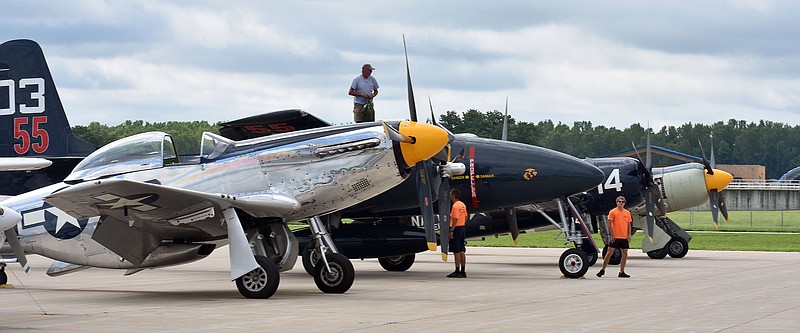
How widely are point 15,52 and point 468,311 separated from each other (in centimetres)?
1058

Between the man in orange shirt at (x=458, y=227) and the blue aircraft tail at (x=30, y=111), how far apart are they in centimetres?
619

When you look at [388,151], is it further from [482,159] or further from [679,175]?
[679,175]

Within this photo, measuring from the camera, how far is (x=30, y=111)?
770 inches

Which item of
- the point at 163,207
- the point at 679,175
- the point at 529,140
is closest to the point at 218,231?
the point at 163,207

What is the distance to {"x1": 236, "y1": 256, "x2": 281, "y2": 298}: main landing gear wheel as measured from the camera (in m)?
14.2

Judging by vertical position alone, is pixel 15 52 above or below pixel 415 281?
above

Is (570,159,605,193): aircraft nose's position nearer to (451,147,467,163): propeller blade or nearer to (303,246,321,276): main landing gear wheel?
(451,147,467,163): propeller blade

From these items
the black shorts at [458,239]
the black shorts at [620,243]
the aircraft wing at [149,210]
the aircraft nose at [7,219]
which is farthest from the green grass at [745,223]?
the aircraft nose at [7,219]

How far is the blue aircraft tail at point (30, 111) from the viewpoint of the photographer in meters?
19.4

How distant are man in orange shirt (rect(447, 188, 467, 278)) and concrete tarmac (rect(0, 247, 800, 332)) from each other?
0.48 meters

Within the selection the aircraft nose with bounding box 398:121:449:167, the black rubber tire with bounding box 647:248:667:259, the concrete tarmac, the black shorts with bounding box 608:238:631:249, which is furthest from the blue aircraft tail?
the black rubber tire with bounding box 647:248:667:259

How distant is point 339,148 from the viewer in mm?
15000

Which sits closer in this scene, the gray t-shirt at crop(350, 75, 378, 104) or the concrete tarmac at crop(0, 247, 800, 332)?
the concrete tarmac at crop(0, 247, 800, 332)

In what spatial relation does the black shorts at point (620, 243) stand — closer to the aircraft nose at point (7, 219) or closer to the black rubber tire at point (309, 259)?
the black rubber tire at point (309, 259)
